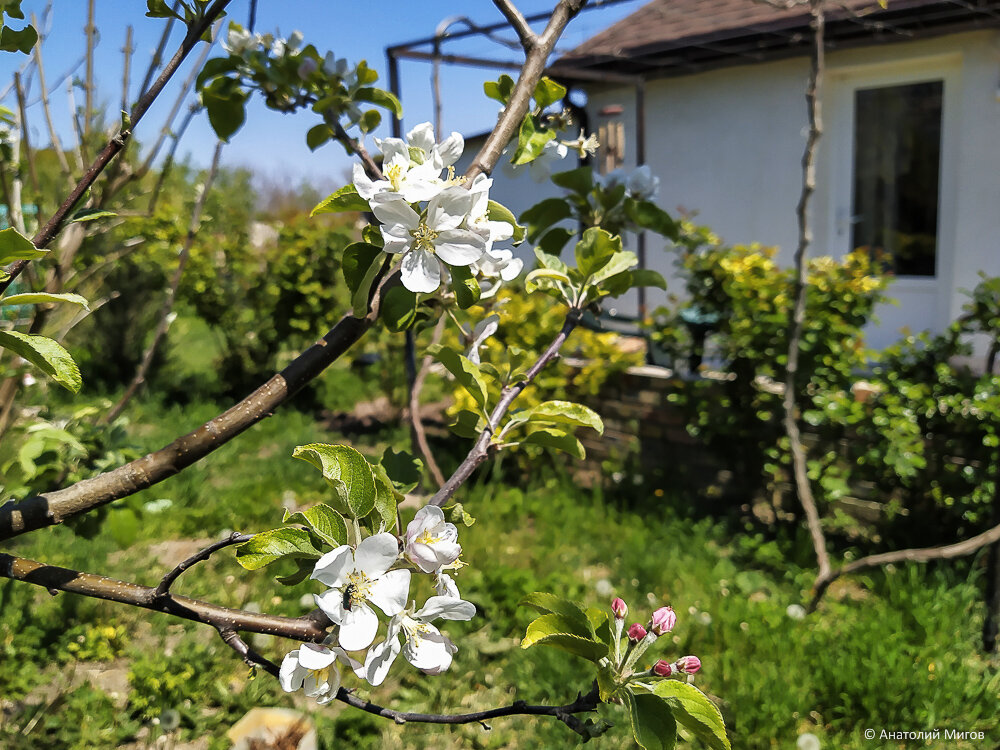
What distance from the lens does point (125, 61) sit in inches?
66.5

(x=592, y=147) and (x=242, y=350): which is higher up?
(x=592, y=147)

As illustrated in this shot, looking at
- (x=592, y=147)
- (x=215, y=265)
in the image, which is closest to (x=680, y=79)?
(x=215, y=265)

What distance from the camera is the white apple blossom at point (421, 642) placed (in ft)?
1.96

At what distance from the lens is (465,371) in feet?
2.82

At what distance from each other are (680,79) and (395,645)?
6478 mm

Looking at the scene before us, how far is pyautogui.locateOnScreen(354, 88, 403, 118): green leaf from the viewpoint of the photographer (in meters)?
1.15

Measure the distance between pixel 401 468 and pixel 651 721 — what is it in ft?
1.18

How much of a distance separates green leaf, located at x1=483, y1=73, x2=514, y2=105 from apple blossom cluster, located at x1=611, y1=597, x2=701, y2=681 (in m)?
0.53

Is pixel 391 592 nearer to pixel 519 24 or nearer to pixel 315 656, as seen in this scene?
pixel 315 656

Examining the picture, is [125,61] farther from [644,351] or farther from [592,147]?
[644,351]

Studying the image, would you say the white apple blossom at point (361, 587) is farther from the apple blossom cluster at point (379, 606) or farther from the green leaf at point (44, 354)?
the green leaf at point (44, 354)

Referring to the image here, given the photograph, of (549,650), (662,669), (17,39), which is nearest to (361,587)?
(662,669)

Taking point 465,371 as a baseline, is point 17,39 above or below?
above

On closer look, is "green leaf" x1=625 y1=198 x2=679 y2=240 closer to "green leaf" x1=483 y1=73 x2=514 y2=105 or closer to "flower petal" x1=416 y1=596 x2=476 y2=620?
"green leaf" x1=483 y1=73 x2=514 y2=105
